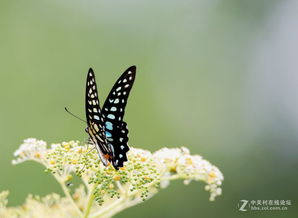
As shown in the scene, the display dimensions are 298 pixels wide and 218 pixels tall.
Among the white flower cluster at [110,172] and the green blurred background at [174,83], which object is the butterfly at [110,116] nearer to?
the white flower cluster at [110,172]

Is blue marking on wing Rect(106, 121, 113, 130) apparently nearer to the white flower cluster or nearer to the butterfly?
the butterfly

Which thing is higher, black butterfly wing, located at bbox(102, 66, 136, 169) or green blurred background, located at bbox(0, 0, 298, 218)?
green blurred background, located at bbox(0, 0, 298, 218)

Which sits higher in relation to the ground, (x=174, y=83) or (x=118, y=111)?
(x=174, y=83)

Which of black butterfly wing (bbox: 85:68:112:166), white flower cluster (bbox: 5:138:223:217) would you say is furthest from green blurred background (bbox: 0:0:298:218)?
white flower cluster (bbox: 5:138:223:217)

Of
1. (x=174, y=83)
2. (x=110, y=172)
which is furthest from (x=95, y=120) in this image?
(x=174, y=83)

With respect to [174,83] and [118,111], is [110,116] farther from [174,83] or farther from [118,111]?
[174,83]

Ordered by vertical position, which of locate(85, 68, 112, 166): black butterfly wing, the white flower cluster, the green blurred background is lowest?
the white flower cluster
